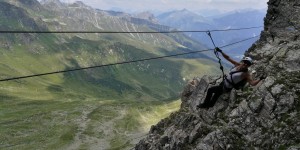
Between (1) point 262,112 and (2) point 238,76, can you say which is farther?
(1) point 262,112

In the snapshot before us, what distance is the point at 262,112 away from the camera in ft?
111

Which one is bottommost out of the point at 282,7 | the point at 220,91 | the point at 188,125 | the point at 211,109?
the point at 188,125

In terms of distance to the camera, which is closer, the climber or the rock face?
the climber

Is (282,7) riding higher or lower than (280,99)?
higher

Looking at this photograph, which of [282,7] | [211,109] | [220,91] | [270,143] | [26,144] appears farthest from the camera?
[26,144]

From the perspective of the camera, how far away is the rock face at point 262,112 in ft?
102

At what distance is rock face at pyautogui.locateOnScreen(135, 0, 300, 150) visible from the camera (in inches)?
1228

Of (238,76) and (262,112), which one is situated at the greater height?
(238,76)

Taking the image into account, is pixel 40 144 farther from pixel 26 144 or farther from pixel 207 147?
pixel 207 147

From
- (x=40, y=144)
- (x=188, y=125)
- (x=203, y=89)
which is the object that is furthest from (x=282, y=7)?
(x=40, y=144)

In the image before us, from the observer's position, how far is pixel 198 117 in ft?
133

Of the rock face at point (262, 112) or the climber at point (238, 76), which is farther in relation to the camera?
the rock face at point (262, 112)

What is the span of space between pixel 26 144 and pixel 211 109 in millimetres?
168016

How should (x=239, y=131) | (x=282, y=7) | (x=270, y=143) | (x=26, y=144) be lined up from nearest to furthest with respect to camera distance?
(x=270, y=143)
(x=239, y=131)
(x=282, y=7)
(x=26, y=144)
